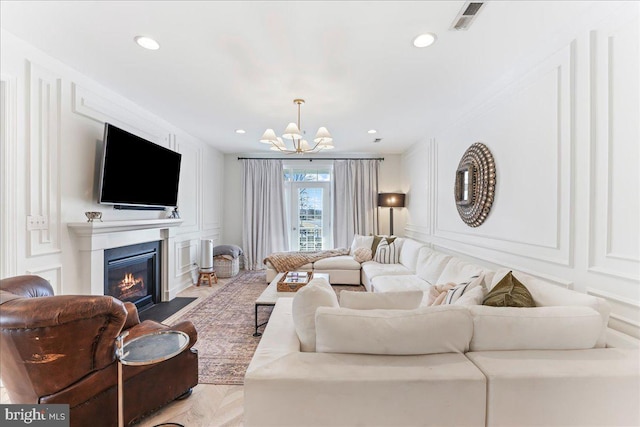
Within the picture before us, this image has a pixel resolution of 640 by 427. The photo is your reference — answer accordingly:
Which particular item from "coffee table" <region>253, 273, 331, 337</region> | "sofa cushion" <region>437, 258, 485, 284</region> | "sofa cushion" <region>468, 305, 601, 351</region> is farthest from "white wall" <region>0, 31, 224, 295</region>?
"sofa cushion" <region>437, 258, 485, 284</region>

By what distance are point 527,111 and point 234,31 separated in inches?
91.4

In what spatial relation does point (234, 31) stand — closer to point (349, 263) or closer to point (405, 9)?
point (405, 9)

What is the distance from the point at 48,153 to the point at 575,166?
395cm

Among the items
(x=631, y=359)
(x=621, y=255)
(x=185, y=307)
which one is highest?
(x=621, y=255)

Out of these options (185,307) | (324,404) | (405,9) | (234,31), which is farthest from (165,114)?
(324,404)

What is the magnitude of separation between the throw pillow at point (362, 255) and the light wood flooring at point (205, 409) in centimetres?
308

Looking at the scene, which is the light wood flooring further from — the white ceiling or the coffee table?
the white ceiling

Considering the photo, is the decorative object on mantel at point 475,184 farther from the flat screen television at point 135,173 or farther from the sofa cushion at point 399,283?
the flat screen television at point 135,173

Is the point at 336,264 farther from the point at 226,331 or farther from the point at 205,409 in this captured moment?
the point at 205,409

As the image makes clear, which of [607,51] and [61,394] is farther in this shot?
[607,51]

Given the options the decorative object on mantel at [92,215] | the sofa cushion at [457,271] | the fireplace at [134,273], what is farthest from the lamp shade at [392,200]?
the decorative object on mantel at [92,215]

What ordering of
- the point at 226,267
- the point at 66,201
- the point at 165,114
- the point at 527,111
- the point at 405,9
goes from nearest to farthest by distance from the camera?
the point at 405,9, the point at 527,111, the point at 66,201, the point at 165,114, the point at 226,267

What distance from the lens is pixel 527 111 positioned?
2.24m

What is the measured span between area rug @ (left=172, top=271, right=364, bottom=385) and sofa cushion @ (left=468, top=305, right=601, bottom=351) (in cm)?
167
